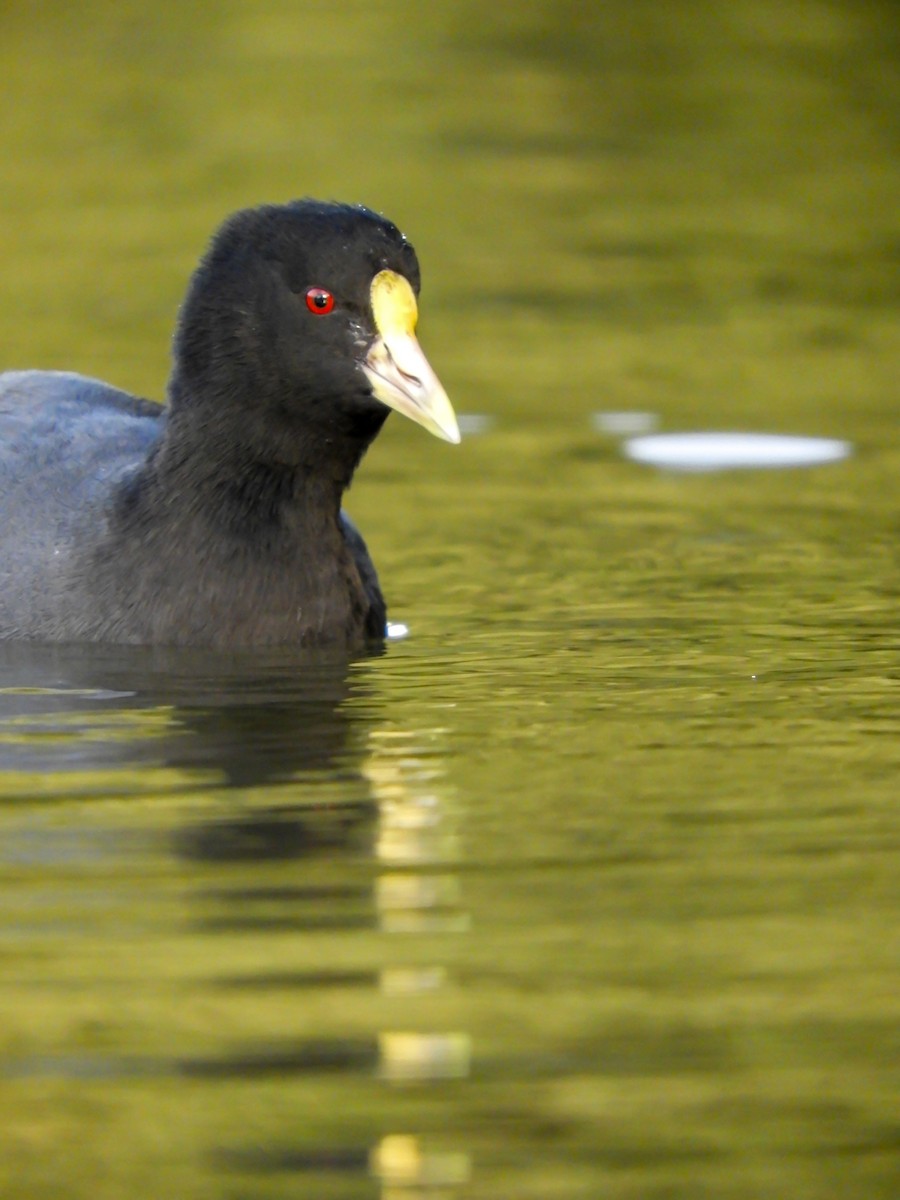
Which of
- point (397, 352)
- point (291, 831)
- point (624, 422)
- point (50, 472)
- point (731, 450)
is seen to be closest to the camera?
point (291, 831)

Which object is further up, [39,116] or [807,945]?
[39,116]

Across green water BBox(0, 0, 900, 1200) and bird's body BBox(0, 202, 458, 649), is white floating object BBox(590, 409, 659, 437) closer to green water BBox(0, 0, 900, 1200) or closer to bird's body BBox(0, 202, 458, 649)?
green water BBox(0, 0, 900, 1200)

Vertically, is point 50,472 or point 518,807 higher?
point 50,472

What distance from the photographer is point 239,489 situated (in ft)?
21.4

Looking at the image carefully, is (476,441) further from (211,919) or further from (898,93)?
(898,93)

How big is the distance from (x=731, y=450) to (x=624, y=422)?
1.60 ft

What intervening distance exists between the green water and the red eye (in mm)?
772

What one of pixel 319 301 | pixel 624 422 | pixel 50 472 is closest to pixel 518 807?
pixel 319 301

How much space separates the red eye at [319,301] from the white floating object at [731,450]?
8.70 feet

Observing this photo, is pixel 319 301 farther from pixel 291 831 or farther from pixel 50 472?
pixel 291 831

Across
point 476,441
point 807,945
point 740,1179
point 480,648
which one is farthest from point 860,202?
point 740,1179

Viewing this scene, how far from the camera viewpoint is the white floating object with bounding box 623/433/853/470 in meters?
8.87

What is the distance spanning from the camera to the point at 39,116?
16109 mm

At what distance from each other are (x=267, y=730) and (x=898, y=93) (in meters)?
11.8
